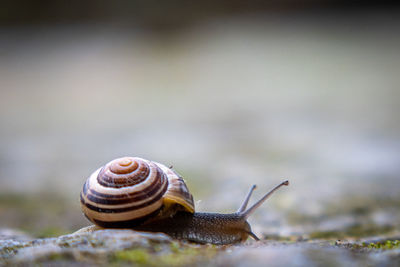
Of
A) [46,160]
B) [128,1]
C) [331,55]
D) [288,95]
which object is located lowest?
[46,160]

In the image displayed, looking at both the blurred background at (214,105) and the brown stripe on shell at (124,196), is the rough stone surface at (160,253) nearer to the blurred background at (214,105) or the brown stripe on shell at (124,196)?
the brown stripe on shell at (124,196)

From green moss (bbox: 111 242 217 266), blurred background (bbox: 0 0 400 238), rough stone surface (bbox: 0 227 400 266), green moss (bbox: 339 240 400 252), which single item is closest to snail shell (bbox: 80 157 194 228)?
rough stone surface (bbox: 0 227 400 266)

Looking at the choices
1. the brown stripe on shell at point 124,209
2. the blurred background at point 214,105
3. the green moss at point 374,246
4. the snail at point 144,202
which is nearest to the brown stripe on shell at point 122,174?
the snail at point 144,202

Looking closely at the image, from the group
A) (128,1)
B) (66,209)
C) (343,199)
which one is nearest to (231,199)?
(343,199)

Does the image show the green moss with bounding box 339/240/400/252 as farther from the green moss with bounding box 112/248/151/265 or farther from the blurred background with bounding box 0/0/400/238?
the green moss with bounding box 112/248/151/265

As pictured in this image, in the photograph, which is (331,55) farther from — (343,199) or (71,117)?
(343,199)

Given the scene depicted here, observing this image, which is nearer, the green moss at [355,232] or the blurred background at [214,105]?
the green moss at [355,232]

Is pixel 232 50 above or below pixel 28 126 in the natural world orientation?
above
